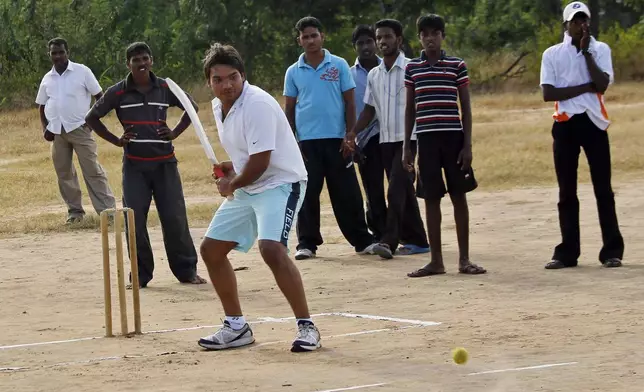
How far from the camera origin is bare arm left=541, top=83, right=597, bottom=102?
33.2 ft

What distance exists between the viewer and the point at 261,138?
7473 mm

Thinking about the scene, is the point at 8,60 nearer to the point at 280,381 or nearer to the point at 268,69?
the point at 268,69

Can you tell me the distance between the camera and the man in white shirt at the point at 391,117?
11523 mm

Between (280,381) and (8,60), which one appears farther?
(8,60)

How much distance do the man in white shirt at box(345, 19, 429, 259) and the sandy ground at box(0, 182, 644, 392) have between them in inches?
15.8

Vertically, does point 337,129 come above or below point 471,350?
above

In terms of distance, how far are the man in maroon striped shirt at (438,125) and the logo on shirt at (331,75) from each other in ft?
4.65

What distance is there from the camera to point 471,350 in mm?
7254

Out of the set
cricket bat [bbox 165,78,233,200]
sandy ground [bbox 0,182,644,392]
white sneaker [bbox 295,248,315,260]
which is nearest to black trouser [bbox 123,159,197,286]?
sandy ground [bbox 0,182,644,392]

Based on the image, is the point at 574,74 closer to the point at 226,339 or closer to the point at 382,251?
the point at 382,251

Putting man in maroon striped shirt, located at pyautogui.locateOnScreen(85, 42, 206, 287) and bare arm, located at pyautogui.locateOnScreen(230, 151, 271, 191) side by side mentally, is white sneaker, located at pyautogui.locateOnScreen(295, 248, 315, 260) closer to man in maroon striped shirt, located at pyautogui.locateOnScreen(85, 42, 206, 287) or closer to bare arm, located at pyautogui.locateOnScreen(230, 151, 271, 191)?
man in maroon striped shirt, located at pyautogui.locateOnScreen(85, 42, 206, 287)

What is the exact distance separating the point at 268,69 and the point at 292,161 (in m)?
28.3

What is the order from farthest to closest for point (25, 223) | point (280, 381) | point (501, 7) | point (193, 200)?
1. point (501, 7)
2. point (193, 200)
3. point (25, 223)
4. point (280, 381)

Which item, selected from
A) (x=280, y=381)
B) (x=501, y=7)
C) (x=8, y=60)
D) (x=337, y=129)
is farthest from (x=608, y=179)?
(x=8, y=60)
